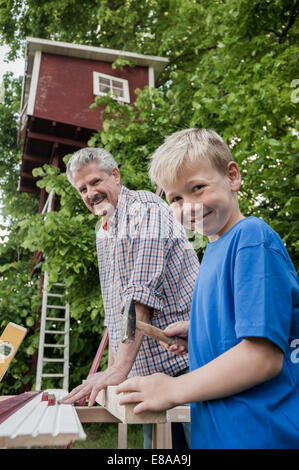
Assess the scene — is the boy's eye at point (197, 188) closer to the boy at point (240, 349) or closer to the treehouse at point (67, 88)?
the boy at point (240, 349)

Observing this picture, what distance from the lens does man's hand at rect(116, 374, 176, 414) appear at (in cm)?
78

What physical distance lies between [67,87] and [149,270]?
8.36 metres

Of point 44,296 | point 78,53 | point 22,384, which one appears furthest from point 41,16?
point 22,384

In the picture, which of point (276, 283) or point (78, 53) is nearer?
point (276, 283)

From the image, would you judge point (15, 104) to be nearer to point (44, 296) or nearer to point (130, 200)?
point (44, 296)

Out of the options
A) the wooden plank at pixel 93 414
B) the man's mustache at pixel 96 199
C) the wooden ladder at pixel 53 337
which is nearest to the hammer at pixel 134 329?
the wooden plank at pixel 93 414

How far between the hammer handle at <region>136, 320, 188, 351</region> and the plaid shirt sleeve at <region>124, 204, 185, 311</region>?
6.8 inches

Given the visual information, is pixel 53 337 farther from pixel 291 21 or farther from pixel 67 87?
pixel 291 21

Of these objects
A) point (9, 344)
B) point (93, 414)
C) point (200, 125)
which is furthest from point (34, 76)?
point (93, 414)

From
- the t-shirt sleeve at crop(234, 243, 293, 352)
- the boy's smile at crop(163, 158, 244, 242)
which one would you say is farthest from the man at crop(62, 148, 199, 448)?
the t-shirt sleeve at crop(234, 243, 293, 352)

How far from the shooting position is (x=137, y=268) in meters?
1.42

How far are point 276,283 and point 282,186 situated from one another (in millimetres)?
2344

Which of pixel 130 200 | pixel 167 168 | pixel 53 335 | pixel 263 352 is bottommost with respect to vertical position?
pixel 263 352

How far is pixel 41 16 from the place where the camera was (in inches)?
358
